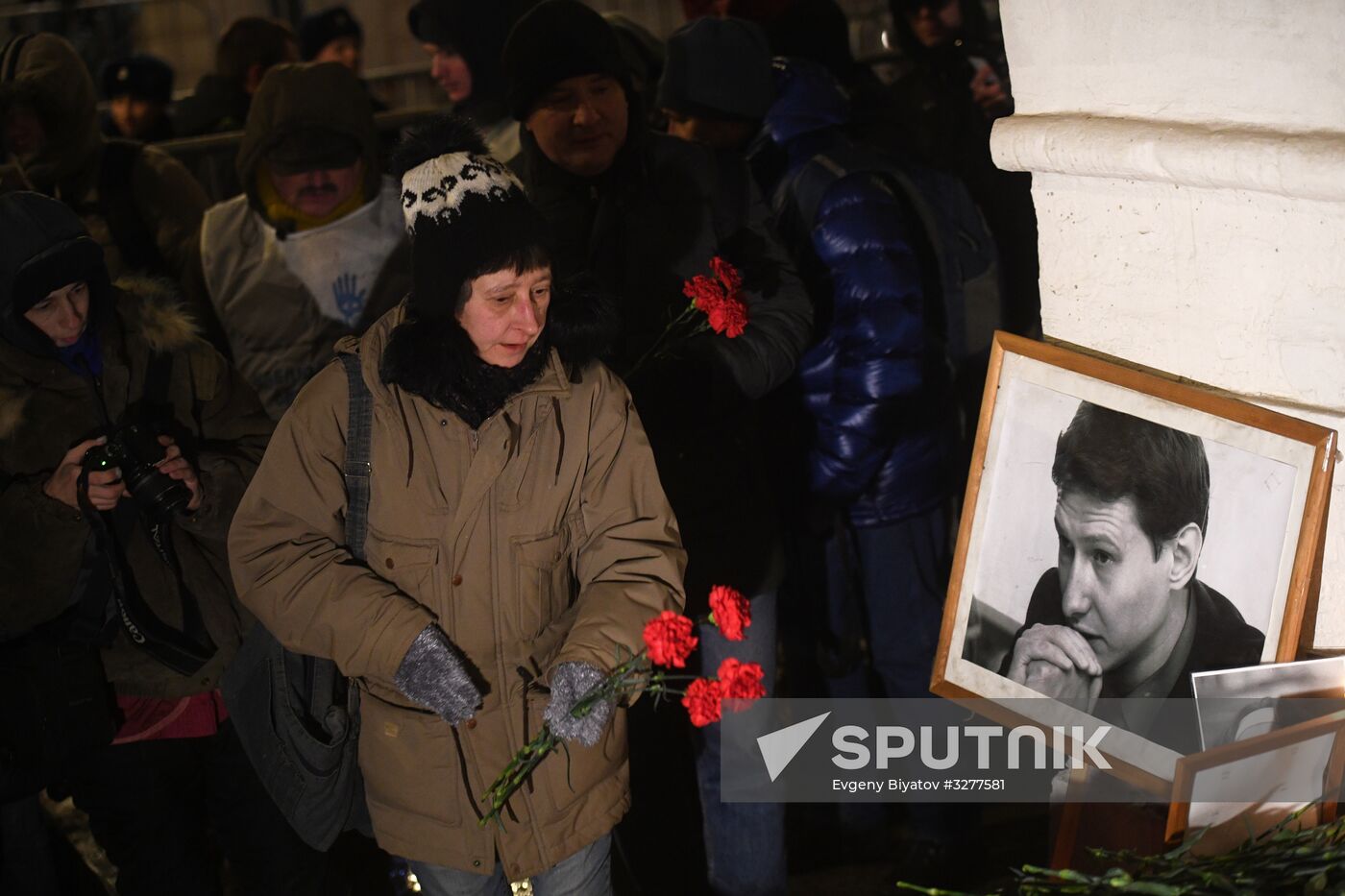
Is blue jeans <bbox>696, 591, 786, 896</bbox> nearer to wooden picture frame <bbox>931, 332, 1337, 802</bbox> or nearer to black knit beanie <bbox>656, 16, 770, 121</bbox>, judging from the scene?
wooden picture frame <bbox>931, 332, 1337, 802</bbox>

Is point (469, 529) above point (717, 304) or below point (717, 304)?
below

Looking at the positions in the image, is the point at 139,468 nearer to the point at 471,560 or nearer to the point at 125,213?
the point at 471,560

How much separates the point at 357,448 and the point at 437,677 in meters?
0.46

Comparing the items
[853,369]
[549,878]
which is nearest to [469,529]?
[549,878]

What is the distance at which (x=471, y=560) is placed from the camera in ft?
8.38

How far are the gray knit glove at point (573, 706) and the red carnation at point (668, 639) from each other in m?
0.16

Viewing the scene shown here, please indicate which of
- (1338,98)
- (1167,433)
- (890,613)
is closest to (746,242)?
(890,613)

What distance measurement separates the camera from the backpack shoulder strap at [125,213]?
4.43 meters

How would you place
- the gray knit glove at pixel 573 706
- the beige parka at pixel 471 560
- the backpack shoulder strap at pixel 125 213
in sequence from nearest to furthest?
the gray knit glove at pixel 573 706 < the beige parka at pixel 471 560 < the backpack shoulder strap at pixel 125 213

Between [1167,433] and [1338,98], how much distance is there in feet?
1.94

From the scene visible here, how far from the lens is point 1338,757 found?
2.21 m

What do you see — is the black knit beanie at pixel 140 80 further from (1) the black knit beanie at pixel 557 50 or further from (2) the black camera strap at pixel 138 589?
(2) the black camera strap at pixel 138 589

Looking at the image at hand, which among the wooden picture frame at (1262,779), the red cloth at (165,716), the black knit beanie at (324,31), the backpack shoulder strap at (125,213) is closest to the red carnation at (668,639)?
the wooden picture frame at (1262,779)

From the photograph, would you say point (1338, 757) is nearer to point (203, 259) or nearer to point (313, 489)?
point (313, 489)
